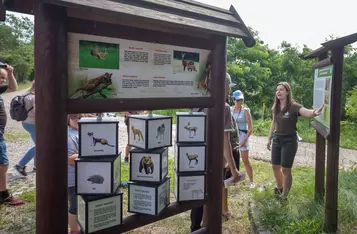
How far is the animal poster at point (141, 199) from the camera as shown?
228 centimetres

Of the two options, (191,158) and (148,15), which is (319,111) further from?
(148,15)

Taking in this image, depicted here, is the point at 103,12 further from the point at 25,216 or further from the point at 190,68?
the point at 25,216

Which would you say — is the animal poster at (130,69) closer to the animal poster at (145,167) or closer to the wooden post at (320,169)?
the animal poster at (145,167)

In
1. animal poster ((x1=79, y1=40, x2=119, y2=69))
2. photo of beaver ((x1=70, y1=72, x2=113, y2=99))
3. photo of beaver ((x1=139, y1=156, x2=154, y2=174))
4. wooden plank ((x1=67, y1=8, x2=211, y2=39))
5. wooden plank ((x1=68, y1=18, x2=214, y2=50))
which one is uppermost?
wooden plank ((x1=67, y1=8, x2=211, y2=39))

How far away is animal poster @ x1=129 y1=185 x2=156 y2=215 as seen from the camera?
2.28m

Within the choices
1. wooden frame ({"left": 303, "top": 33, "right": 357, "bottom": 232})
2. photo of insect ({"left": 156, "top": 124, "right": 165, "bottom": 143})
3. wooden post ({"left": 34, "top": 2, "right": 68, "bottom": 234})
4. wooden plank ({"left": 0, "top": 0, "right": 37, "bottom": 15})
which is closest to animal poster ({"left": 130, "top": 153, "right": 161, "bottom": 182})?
photo of insect ({"left": 156, "top": 124, "right": 165, "bottom": 143})

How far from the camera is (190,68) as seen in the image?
2428 mm

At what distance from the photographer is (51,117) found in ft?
5.78

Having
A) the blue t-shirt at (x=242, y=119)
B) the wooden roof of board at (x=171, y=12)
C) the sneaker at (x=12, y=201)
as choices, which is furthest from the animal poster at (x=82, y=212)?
the blue t-shirt at (x=242, y=119)

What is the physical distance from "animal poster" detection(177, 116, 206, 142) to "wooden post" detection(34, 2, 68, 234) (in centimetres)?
99

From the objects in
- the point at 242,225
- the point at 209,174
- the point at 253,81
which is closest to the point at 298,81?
the point at 253,81

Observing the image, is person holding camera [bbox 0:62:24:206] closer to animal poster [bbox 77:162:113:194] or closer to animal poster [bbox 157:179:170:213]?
animal poster [bbox 77:162:113:194]

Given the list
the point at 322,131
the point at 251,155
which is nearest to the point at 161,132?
the point at 322,131

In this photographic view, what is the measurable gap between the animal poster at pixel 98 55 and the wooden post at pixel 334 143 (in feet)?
7.20
